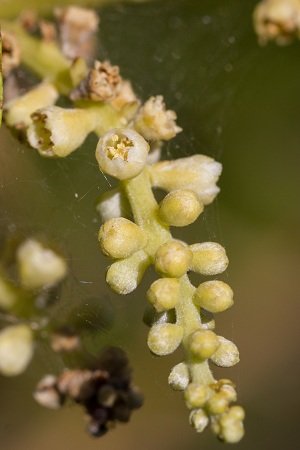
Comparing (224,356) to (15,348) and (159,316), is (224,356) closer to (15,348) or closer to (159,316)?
(159,316)

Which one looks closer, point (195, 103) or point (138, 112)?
point (138, 112)

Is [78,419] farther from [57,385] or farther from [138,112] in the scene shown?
[138,112]

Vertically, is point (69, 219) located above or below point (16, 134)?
below

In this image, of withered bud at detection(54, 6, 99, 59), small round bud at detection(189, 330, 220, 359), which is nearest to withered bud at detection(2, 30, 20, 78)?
withered bud at detection(54, 6, 99, 59)

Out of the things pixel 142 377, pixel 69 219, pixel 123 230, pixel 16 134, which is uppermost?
pixel 123 230

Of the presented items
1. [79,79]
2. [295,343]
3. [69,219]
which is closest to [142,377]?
[69,219]

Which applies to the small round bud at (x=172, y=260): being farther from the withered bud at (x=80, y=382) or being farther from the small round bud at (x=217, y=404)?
the withered bud at (x=80, y=382)

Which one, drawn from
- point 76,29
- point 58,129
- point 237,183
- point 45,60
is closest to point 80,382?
point 58,129
